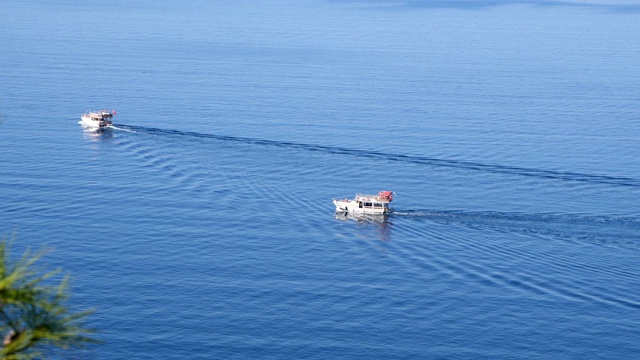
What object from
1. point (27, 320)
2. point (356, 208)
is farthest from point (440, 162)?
point (27, 320)

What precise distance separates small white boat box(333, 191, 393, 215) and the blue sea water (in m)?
0.98

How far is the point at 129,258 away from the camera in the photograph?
7650 cm

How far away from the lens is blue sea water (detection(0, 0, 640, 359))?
65.6 meters

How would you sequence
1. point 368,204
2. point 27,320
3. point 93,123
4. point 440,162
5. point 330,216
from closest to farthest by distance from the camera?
point 27,320, point 368,204, point 330,216, point 440,162, point 93,123

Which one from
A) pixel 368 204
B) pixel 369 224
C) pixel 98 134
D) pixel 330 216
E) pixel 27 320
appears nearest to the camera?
pixel 27 320

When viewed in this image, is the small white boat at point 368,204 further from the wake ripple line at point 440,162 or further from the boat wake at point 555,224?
the wake ripple line at point 440,162

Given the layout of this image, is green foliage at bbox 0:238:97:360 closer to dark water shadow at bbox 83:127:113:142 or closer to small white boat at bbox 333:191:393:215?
small white boat at bbox 333:191:393:215

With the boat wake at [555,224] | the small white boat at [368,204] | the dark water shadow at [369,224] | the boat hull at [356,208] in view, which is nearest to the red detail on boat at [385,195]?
the small white boat at [368,204]

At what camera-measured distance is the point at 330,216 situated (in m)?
89.3

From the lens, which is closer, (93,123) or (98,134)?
(98,134)

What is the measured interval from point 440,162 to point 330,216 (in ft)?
61.6

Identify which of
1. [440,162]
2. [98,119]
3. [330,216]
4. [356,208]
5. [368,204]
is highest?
[98,119]

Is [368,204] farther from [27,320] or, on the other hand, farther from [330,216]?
[27,320]

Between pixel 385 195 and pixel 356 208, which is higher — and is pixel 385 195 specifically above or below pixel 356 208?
above
